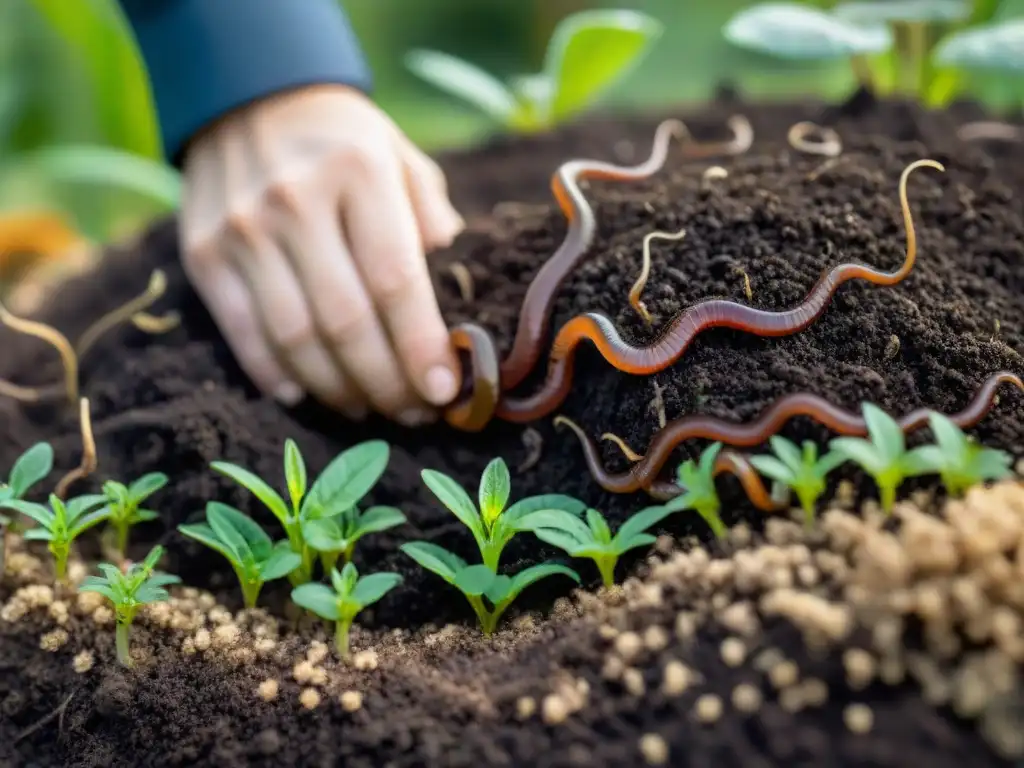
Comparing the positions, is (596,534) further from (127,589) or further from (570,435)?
(127,589)

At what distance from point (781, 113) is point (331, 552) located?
5.64ft

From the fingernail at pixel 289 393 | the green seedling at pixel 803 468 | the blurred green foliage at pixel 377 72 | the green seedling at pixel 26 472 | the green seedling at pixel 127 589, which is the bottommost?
the blurred green foliage at pixel 377 72

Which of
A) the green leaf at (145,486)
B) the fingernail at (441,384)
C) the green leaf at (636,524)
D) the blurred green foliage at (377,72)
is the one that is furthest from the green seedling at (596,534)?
the blurred green foliage at (377,72)

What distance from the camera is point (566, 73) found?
95.3 inches

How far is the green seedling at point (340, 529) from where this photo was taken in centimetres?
115

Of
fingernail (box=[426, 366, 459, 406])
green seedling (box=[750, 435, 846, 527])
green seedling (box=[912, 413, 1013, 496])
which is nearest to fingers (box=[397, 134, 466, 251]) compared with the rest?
fingernail (box=[426, 366, 459, 406])

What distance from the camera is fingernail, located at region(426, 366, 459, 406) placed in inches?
60.1

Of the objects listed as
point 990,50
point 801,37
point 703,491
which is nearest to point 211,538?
point 703,491

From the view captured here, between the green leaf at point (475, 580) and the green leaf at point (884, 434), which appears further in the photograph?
the green leaf at point (475, 580)

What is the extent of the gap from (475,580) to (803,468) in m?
0.41

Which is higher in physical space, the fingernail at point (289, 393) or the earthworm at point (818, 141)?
the earthworm at point (818, 141)

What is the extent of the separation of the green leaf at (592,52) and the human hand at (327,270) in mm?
807

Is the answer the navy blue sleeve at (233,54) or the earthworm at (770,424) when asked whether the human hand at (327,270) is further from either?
the earthworm at (770,424)

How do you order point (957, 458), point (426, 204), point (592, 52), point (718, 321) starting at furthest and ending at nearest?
point (592, 52) < point (426, 204) < point (718, 321) < point (957, 458)
